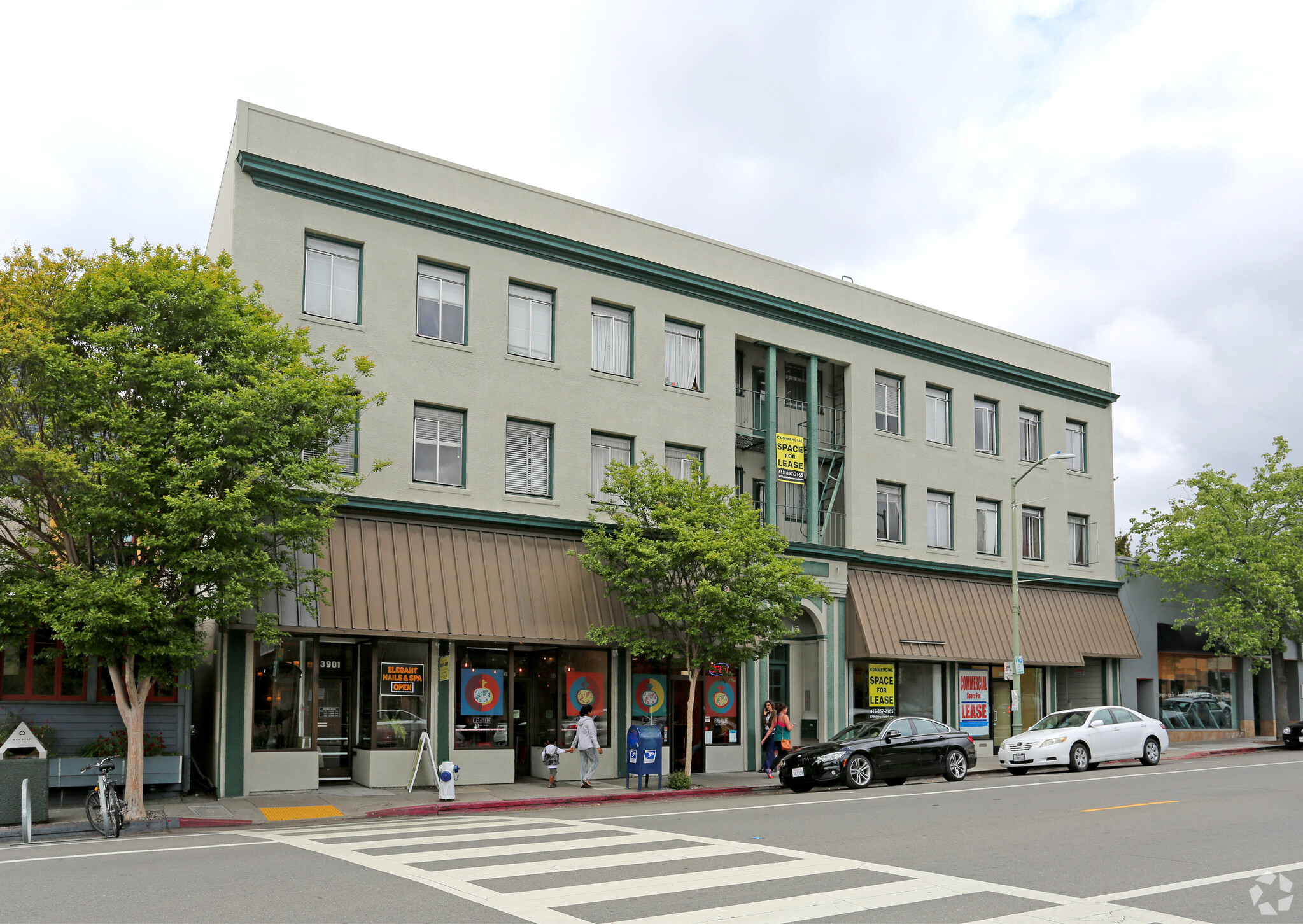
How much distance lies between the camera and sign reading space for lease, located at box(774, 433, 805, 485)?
29219 mm

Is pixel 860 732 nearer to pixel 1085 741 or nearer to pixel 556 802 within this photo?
pixel 1085 741

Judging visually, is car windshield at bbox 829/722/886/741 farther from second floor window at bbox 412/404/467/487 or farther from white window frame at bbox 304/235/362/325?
white window frame at bbox 304/235/362/325

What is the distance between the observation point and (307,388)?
1794 cm

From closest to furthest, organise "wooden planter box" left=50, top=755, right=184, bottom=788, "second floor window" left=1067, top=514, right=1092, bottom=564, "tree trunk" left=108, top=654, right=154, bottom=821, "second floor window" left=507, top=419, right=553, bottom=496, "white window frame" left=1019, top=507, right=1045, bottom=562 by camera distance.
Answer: "tree trunk" left=108, top=654, right=154, bottom=821 → "wooden planter box" left=50, top=755, right=184, bottom=788 → "second floor window" left=507, top=419, right=553, bottom=496 → "white window frame" left=1019, top=507, right=1045, bottom=562 → "second floor window" left=1067, top=514, right=1092, bottom=564

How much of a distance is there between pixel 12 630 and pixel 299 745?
223 inches

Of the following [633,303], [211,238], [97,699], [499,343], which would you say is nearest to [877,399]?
[633,303]

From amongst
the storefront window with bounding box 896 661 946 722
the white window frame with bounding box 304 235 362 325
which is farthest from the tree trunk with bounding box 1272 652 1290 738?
the white window frame with bounding box 304 235 362 325

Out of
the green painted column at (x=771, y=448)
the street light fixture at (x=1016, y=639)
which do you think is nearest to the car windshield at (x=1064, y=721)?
the street light fixture at (x=1016, y=639)

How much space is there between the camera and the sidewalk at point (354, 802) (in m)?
16.7

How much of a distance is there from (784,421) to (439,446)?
10.5 meters

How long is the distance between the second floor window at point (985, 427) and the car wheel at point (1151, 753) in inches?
404

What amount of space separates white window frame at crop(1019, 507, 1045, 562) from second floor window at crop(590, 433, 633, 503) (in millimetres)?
15290

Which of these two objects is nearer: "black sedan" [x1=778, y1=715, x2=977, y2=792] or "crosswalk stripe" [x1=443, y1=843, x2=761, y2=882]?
"crosswalk stripe" [x1=443, y1=843, x2=761, y2=882]

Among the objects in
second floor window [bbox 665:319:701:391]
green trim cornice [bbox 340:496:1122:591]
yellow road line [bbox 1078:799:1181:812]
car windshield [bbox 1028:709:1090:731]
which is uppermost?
second floor window [bbox 665:319:701:391]
